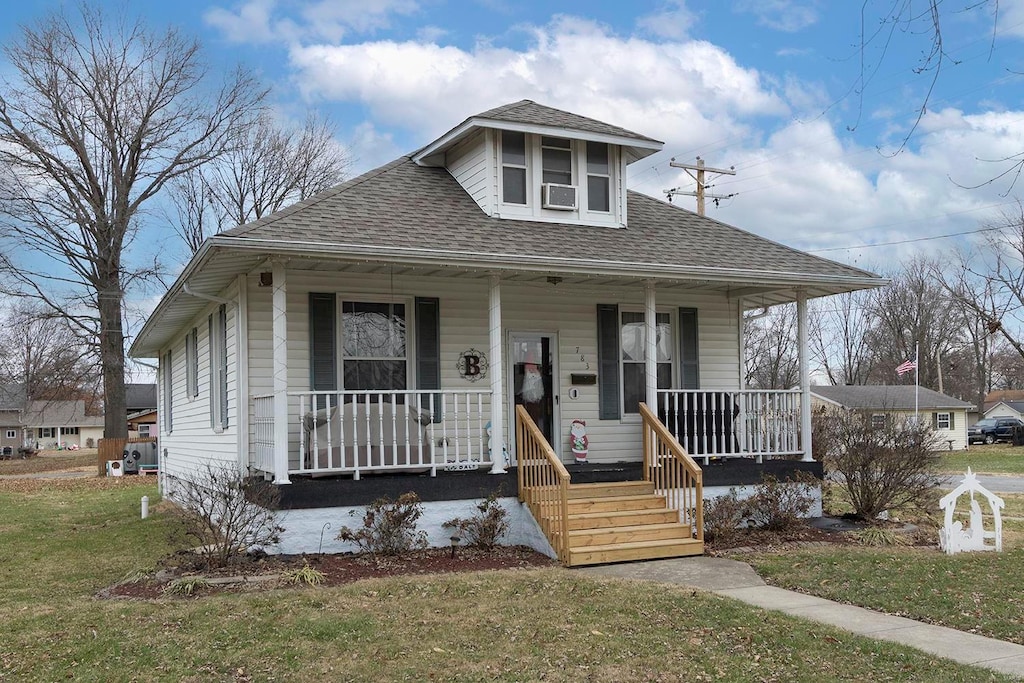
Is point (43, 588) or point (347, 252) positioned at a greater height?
point (347, 252)

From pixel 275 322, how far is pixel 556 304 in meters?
4.20

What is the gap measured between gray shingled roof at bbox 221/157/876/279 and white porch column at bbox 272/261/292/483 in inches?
22.0

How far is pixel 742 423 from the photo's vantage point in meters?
12.3

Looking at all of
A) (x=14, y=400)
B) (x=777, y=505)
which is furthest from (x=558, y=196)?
(x=14, y=400)

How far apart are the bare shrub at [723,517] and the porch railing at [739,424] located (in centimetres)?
117

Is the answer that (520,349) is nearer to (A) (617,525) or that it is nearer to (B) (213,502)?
(A) (617,525)

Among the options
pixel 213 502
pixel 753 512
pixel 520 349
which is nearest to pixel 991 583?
pixel 753 512

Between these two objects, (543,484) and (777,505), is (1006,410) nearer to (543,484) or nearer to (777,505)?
(777,505)

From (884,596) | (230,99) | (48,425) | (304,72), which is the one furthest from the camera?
(48,425)

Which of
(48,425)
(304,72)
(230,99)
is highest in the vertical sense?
(230,99)

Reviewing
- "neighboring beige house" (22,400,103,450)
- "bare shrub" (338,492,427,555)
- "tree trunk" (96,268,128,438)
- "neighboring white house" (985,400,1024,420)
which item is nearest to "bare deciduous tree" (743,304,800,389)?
"neighboring white house" (985,400,1024,420)

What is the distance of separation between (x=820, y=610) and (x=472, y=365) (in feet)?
19.1

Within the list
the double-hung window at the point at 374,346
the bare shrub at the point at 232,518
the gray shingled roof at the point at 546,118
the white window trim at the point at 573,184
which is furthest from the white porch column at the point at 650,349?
the bare shrub at the point at 232,518

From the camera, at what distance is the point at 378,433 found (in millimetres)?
10727
